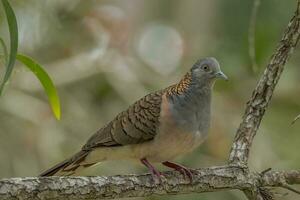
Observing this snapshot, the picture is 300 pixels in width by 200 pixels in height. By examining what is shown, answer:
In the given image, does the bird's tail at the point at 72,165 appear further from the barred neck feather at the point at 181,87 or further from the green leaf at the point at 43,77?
the green leaf at the point at 43,77

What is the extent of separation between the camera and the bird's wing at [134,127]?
12.8ft

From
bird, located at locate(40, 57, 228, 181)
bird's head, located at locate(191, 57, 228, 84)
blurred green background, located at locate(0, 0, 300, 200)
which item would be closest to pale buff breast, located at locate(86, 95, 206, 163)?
bird, located at locate(40, 57, 228, 181)

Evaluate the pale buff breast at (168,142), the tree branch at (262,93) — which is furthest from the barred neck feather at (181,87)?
the tree branch at (262,93)

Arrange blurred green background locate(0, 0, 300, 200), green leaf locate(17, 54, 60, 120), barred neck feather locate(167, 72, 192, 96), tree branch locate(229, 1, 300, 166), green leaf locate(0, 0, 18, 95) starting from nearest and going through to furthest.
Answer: green leaf locate(0, 0, 18, 95), green leaf locate(17, 54, 60, 120), tree branch locate(229, 1, 300, 166), barred neck feather locate(167, 72, 192, 96), blurred green background locate(0, 0, 300, 200)

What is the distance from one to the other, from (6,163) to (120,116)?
196 cm

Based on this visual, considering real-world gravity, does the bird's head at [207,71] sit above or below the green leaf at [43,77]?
above

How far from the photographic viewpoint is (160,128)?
385 cm

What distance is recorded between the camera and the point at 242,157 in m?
3.61

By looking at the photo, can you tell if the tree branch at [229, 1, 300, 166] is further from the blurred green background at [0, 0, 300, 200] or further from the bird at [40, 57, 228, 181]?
the blurred green background at [0, 0, 300, 200]

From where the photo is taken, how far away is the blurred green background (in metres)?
5.81

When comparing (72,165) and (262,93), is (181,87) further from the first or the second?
(72,165)

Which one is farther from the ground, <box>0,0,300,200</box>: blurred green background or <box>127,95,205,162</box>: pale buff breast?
<box>0,0,300,200</box>: blurred green background

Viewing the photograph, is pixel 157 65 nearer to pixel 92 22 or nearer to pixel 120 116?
pixel 92 22

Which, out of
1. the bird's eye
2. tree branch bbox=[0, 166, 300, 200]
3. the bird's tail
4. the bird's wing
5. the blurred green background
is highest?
the blurred green background
